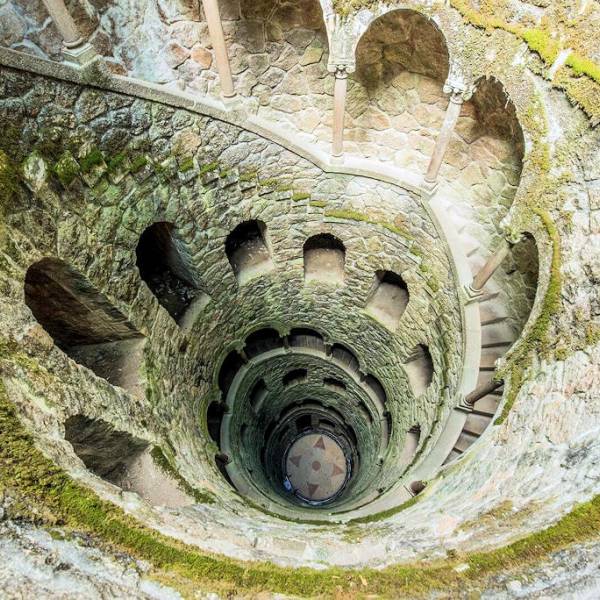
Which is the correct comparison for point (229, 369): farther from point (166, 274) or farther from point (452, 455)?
point (452, 455)

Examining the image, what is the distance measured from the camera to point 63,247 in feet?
17.6

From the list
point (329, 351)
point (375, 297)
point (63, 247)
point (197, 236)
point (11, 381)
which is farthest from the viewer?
point (329, 351)

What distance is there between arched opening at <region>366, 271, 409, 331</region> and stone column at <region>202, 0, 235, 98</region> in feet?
17.8

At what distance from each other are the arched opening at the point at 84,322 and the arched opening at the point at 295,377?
25.2 ft

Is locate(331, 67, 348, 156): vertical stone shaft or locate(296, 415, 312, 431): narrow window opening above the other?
locate(331, 67, 348, 156): vertical stone shaft

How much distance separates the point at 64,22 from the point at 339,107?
154 inches

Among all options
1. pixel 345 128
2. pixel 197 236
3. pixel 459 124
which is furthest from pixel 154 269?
pixel 459 124

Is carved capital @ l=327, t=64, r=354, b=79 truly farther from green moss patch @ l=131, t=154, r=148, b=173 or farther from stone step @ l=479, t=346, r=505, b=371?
stone step @ l=479, t=346, r=505, b=371

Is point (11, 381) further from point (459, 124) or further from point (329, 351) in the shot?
point (329, 351)

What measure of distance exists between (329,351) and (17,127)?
32.5 feet

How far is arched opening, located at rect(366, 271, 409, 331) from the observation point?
1041 cm

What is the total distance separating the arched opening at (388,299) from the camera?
34.1 feet

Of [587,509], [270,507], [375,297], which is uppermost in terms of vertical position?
[375,297]

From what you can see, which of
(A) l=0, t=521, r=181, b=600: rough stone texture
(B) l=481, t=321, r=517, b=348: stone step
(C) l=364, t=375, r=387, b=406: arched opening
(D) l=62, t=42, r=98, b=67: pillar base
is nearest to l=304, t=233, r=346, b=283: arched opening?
(C) l=364, t=375, r=387, b=406: arched opening
